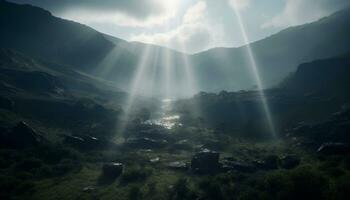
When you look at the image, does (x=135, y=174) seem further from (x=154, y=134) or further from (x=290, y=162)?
(x=154, y=134)

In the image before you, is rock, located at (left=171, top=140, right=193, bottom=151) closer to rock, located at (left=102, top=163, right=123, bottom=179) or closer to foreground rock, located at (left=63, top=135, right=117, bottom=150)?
foreground rock, located at (left=63, top=135, right=117, bottom=150)

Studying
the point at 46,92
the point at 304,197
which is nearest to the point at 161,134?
the point at 304,197

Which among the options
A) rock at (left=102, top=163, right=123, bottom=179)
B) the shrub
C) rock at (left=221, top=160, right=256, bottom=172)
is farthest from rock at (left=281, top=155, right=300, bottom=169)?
rock at (left=102, top=163, right=123, bottom=179)

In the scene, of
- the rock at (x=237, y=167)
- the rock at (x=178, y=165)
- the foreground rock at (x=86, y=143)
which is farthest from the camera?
the foreground rock at (x=86, y=143)

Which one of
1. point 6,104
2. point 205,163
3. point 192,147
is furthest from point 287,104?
point 6,104

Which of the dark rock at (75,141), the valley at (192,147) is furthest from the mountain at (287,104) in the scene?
the dark rock at (75,141)

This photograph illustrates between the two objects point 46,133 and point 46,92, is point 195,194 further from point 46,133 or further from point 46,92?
point 46,92

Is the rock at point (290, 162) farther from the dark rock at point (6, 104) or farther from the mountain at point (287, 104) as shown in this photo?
the dark rock at point (6, 104)
